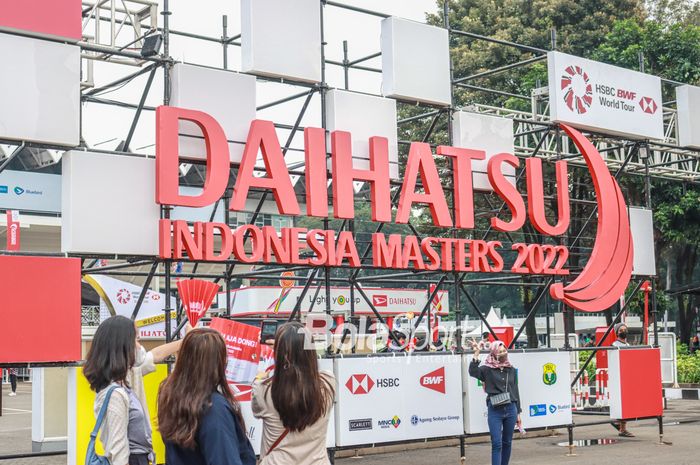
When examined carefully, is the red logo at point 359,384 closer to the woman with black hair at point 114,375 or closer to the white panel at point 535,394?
the white panel at point 535,394

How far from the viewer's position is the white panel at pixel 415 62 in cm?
1407

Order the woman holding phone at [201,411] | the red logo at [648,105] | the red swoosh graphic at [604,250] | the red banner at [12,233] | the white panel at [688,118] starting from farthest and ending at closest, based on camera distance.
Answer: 1. the red banner at [12,233]
2. the white panel at [688,118]
3. the red logo at [648,105]
4. the red swoosh graphic at [604,250]
5. the woman holding phone at [201,411]

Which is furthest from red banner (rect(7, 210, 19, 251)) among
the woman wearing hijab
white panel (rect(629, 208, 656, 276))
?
white panel (rect(629, 208, 656, 276))

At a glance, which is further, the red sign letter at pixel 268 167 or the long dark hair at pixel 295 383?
the red sign letter at pixel 268 167

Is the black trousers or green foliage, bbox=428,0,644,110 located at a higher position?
green foliage, bbox=428,0,644,110

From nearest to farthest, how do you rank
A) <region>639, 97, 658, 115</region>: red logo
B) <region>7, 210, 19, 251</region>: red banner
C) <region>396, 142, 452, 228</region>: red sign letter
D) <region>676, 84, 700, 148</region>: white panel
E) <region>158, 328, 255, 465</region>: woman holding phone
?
<region>158, 328, 255, 465</region>: woman holding phone
<region>396, 142, 452, 228</region>: red sign letter
<region>639, 97, 658, 115</region>: red logo
<region>676, 84, 700, 148</region>: white panel
<region>7, 210, 19, 251</region>: red banner

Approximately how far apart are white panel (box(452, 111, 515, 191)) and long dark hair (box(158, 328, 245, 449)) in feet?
36.2

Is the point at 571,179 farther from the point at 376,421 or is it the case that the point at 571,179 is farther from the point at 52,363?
the point at 52,363

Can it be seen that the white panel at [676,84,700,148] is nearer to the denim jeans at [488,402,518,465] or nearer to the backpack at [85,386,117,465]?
the denim jeans at [488,402,518,465]

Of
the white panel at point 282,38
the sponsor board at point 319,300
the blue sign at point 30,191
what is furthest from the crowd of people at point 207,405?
the blue sign at point 30,191

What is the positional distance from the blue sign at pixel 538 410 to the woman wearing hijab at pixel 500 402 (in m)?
2.44

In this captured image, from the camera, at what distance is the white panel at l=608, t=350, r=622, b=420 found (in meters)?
16.1

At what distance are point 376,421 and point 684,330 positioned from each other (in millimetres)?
25592

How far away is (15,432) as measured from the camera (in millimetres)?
20016
